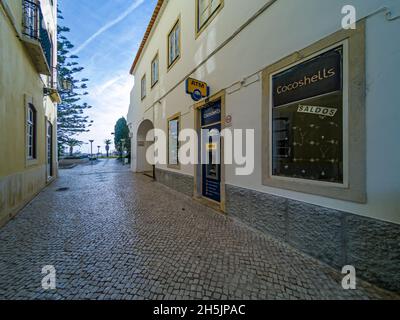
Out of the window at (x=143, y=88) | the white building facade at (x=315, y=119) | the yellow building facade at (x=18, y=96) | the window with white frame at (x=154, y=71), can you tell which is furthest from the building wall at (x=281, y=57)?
the window at (x=143, y=88)

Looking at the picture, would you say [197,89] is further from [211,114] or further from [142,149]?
[142,149]

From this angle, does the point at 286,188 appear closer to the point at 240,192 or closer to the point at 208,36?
the point at 240,192

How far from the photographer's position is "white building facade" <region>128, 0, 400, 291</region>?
82.7 inches

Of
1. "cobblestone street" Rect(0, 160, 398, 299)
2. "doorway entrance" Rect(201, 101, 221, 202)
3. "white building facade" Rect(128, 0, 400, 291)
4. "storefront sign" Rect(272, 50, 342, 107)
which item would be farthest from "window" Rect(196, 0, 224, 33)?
"cobblestone street" Rect(0, 160, 398, 299)

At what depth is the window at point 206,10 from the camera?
5014 mm

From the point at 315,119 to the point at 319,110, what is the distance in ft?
0.46

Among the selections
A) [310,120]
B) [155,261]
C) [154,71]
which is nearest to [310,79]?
[310,120]

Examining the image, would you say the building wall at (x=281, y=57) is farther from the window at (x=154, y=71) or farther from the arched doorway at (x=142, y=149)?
the arched doorway at (x=142, y=149)

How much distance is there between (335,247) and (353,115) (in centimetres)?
174

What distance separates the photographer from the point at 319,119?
2799mm

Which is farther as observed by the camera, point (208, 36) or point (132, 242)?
point (208, 36)

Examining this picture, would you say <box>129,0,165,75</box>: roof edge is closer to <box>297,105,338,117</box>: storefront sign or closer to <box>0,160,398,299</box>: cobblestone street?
<box>297,105,338,117</box>: storefront sign
